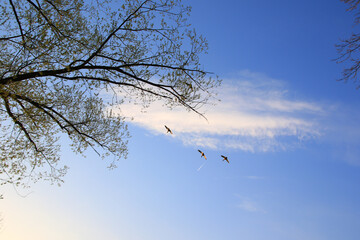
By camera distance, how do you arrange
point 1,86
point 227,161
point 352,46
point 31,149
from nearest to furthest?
point 352,46
point 227,161
point 1,86
point 31,149

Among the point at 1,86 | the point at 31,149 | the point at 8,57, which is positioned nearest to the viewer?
the point at 1,86

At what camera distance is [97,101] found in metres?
15.2

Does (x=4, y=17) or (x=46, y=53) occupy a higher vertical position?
(x=4, y=17)

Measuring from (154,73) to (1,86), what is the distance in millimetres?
5895

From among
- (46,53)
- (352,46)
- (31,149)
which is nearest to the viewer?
(352,46)

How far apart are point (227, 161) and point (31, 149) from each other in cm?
1107

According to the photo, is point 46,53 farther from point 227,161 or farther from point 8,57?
point 227,161

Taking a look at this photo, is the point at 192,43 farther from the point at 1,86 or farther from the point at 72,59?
the point at 1,86

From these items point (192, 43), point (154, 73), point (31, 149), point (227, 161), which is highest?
point (192, 43)

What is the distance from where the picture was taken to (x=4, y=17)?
1249 centimetres

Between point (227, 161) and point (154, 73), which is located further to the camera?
point (154, 73)

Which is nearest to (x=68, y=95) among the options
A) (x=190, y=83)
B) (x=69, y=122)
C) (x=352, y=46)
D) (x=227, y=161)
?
(x=69, y=122)

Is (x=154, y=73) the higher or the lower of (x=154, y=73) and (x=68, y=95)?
the higher

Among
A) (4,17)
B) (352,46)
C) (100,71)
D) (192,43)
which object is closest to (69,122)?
(100,71)
